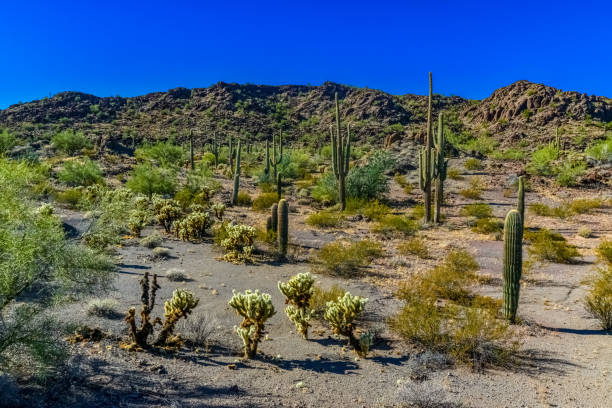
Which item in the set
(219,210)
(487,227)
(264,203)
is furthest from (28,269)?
(264,203)

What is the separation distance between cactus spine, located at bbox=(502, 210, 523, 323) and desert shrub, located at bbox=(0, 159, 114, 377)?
6543 millimetres

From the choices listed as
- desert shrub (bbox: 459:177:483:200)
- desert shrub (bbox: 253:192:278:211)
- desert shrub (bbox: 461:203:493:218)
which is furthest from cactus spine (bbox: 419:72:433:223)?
desert shrub (bbox: 253:192:278:211)

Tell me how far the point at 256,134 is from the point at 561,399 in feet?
194

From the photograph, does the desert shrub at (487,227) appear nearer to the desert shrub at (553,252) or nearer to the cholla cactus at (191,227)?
the desert shrub at (553,252)

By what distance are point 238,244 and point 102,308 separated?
17.6 ft

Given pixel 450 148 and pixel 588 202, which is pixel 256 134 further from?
pixel 588 202

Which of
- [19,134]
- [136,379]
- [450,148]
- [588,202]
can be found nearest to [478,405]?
[136,379]

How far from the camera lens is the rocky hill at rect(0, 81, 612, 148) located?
50312 mm

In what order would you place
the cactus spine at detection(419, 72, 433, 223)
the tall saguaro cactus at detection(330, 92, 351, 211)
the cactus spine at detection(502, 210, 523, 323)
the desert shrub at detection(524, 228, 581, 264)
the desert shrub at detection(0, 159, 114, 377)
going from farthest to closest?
1. the tall saguaro cactus at detection(330, 92, 351, 211)
2. the cactus spine at detection(419, 72, 433, 223)
3. the desert shrub at detection(524, 228, 581, 264)
4. the cactus spine at detection(502, 210, 523, 323)
5. the desert shrub at detection(0, 159, 114, 377)

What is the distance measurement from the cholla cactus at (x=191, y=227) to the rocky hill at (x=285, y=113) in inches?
1114

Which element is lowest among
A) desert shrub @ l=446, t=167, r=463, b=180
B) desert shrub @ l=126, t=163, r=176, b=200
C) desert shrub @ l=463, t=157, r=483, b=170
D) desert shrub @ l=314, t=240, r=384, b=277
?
desert shrub @ l=314, t=240, r=384, b=277

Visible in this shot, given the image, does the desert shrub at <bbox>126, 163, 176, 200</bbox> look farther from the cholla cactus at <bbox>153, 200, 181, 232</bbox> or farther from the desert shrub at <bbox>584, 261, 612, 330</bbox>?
the desert shrub at <bbox>584, 261, 612, 330</bbox>

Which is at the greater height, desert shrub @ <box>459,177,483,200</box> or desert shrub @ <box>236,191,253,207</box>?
desert shrub @ <box>459,177,483,200</box>

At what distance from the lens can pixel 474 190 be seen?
79.8ft
